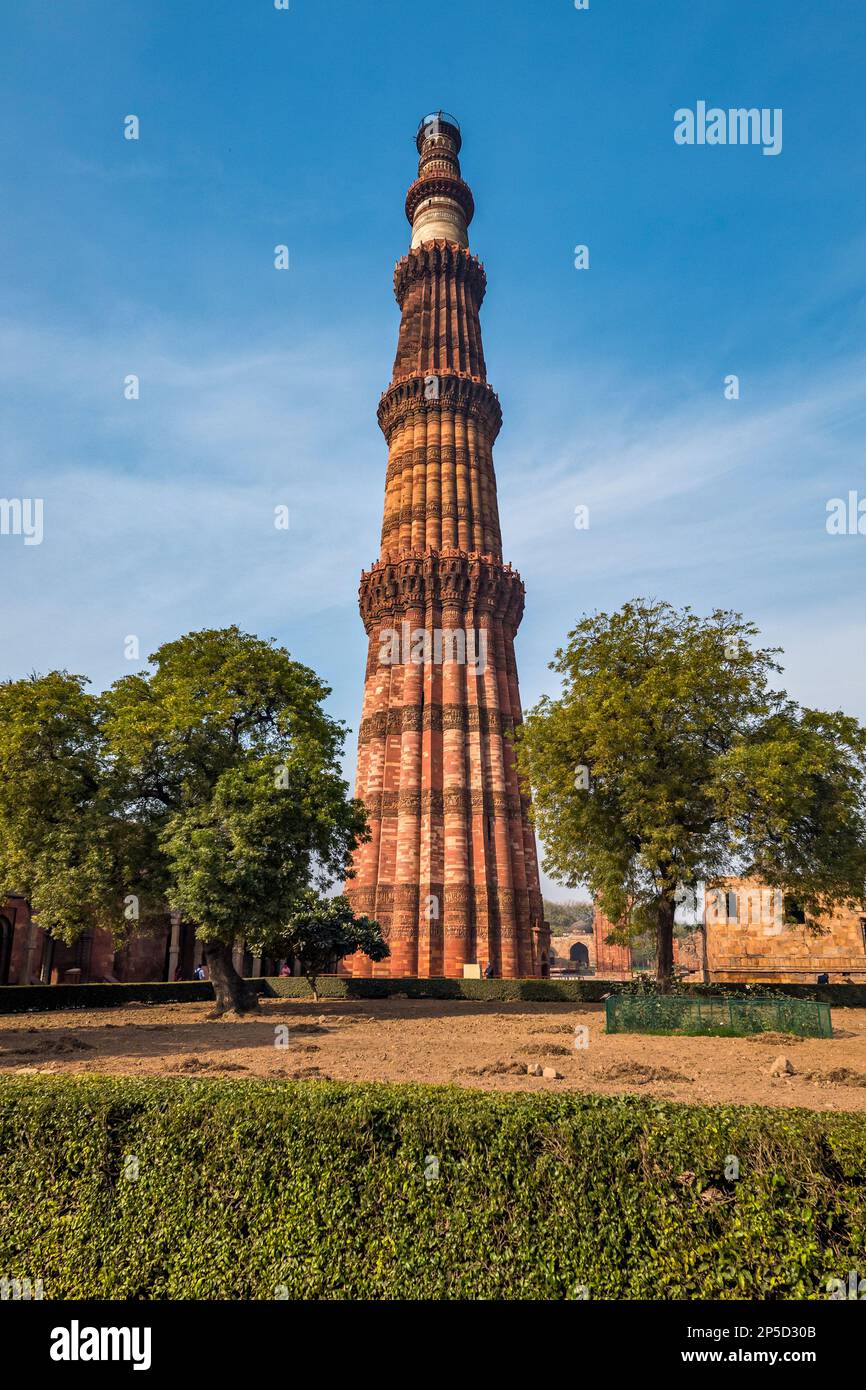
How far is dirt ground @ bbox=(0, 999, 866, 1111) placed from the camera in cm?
1425

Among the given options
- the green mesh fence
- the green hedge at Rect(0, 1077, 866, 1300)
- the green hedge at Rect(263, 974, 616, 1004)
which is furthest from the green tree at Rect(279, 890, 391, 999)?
the green hedge at Rect(0, 1077, 866, 1300)

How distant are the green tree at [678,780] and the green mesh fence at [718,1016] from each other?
577 centimetres

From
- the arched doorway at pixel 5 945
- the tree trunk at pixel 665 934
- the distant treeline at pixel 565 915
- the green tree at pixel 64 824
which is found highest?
the green tree at pixel 64 824

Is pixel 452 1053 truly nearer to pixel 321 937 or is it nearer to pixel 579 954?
pixel 321 937

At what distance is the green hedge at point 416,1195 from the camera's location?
6977 mm

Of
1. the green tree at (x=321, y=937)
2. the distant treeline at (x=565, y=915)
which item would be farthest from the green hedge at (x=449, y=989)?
the distant treeline at (x=565, y=915)

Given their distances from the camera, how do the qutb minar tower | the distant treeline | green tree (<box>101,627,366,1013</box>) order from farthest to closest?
the distant treeline
the qutb minar tower
green tree (<box>101,627,366,1013</box>)

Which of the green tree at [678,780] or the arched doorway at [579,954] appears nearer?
the green tree at [678,780]

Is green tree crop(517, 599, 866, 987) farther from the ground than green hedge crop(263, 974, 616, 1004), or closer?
farther from the ground

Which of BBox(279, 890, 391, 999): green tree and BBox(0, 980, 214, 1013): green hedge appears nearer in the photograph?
BBox(0, 980, 214, 1013): green hedge

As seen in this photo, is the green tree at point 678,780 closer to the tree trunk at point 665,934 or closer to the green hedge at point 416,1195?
the tree trunk at point 665,934

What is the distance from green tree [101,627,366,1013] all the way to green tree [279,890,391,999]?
6523mm

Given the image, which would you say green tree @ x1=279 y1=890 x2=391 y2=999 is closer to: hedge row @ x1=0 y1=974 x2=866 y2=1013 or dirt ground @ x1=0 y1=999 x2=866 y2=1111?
hedge row @ x1=0 y1=974 x2=866 y2=1013

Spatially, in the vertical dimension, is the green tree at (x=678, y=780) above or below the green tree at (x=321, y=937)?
above
